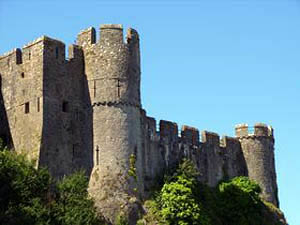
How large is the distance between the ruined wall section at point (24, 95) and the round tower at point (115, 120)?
350 cm

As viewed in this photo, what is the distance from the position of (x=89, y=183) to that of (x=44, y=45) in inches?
362

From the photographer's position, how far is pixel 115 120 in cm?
5241

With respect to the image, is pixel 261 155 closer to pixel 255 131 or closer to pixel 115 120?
pixel 255 131

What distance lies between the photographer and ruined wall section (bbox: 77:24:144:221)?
168 ft

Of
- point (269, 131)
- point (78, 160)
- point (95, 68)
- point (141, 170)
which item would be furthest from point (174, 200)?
point (269, 131)

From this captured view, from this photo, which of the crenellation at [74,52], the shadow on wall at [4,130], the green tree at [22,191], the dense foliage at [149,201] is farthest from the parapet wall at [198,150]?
the green tree at [22,191]

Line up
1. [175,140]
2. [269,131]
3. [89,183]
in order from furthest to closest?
[269,131] < [175,140] < [89,183]

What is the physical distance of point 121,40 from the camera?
5359 cm

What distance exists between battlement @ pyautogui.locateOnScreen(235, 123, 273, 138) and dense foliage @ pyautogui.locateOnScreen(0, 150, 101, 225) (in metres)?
22.5

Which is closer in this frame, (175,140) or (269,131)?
(175,140)

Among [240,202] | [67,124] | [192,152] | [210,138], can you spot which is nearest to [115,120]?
[67,124]

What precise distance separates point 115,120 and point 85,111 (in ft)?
7.94

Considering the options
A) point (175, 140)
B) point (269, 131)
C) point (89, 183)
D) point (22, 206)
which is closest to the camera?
point (22, 206)

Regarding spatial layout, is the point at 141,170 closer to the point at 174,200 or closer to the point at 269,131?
the point at 174,200
